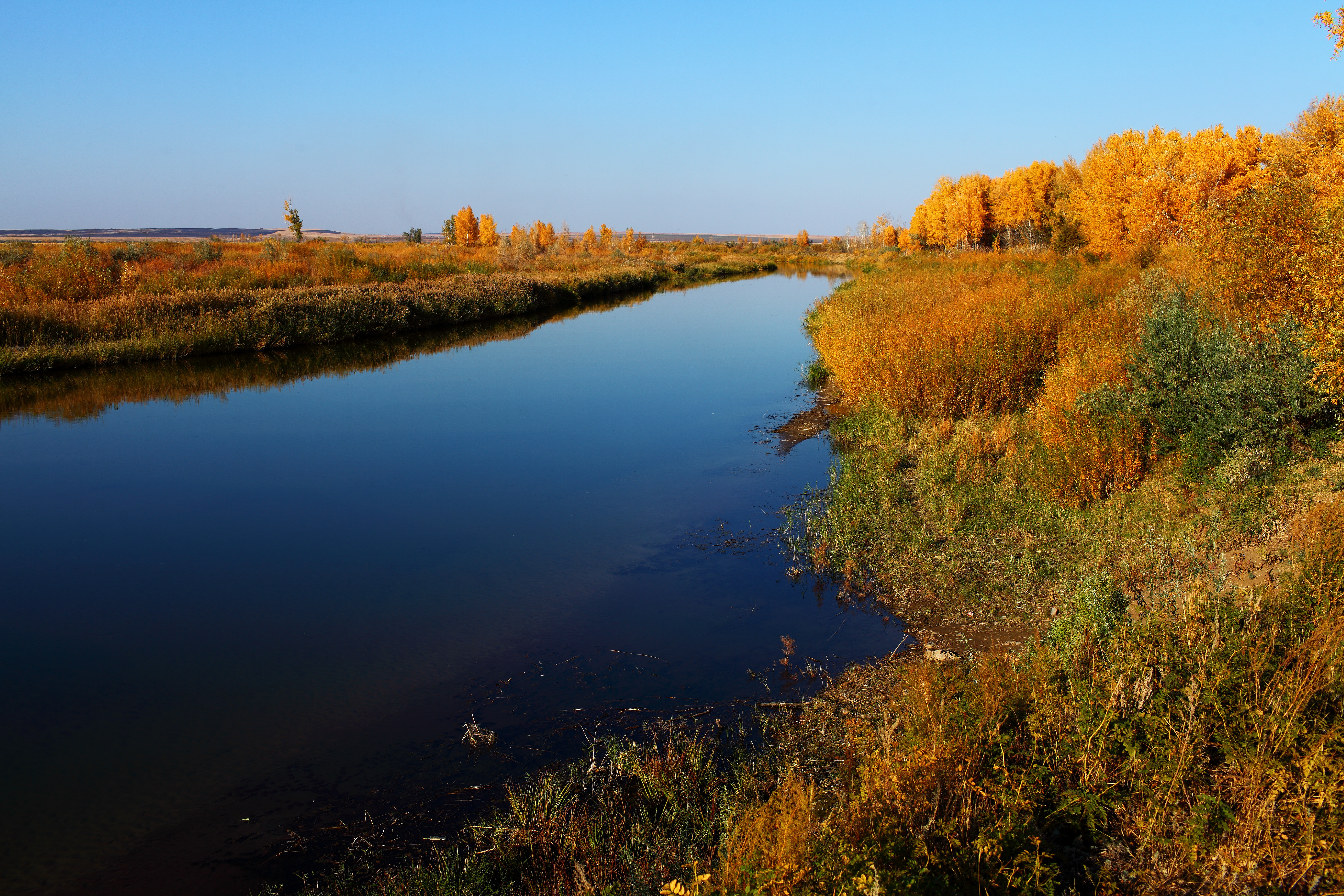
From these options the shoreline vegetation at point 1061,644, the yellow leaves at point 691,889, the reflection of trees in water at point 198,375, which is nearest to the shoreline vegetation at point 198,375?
the reflection of trees in water at point 198,375

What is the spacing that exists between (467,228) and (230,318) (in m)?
58.1

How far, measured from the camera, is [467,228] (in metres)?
73.6

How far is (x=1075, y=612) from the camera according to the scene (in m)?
4.46

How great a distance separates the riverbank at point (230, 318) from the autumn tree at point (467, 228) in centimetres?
4501

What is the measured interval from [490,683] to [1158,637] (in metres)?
3.89

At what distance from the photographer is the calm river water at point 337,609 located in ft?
13.2

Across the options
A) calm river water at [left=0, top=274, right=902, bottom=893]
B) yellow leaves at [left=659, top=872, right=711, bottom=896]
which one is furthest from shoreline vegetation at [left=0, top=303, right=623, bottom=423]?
yellow leaves at [left=659, top=872, right=711, bottom=896]

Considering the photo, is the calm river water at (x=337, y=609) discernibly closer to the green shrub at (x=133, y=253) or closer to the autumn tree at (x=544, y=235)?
the green shrub at (x=133, y=253)

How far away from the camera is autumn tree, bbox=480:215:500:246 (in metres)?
74.7

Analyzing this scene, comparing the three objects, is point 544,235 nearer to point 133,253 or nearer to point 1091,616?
point 133,253

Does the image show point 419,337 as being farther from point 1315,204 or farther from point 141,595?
point 1315,204

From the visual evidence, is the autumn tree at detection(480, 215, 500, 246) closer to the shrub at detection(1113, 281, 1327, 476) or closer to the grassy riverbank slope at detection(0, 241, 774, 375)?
the grassy riverbank slope at detection(0, 241, 774, 375)

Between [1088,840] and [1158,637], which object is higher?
[1158,637]

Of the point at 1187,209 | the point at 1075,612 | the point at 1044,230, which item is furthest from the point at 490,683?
the point at 1044,230
